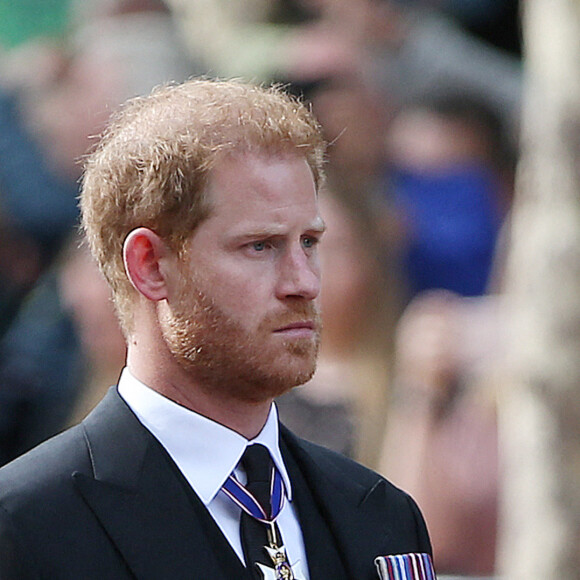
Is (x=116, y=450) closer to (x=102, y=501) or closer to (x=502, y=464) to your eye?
(x=102, y=501)

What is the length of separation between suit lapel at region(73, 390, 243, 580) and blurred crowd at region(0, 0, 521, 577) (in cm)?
326

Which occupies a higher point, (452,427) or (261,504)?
(452,427)

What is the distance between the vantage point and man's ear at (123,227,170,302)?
7.61 ft

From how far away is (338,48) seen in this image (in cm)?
576

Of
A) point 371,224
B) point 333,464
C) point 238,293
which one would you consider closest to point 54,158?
point 371,224

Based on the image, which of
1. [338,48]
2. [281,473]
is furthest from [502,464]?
[281,473]

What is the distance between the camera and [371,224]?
18.7 ft

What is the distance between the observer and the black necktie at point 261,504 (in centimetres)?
226

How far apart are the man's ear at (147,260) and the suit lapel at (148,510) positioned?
227mm

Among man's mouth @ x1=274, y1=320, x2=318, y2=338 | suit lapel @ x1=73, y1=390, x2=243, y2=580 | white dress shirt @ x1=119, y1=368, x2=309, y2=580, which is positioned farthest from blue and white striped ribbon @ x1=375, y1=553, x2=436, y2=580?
man's mouth @ x1=274, y1=320, x2=318, y2=338

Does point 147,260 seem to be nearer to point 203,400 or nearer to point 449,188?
point 203,400

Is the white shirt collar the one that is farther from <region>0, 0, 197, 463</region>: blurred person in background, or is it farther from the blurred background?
<region>0, 0, 197, 463</region>: blurred person in background

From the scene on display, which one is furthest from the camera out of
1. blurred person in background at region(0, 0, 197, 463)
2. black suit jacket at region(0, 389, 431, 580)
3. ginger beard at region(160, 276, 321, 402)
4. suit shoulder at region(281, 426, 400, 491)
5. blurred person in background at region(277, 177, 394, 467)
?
blurred person in background at region(0, 0, 197, 463)

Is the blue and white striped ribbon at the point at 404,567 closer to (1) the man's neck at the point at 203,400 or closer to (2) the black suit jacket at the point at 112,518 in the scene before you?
(2) the black suit jacket at the point at 112,518
